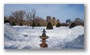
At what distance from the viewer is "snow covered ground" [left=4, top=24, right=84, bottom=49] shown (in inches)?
80.4

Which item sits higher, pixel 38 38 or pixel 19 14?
pixel 19 14

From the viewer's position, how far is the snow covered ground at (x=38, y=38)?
2.04 m

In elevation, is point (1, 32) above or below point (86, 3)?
below

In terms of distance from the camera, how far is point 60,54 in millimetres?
2059

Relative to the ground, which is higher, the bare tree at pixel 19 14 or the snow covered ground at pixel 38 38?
the bare tree at pixel 19 14

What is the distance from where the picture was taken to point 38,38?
6.74ft

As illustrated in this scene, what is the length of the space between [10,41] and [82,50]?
99cm

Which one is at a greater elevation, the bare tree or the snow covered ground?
the bare tree

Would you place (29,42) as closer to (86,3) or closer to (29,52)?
(29,52)

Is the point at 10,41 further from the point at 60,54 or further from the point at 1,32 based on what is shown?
the point at 60,54

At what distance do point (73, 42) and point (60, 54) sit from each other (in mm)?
242

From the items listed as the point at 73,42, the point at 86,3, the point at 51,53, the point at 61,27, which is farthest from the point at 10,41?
the point at 86,3

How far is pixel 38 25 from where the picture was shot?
2064 mm

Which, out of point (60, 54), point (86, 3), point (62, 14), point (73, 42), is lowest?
point (60, 54)
